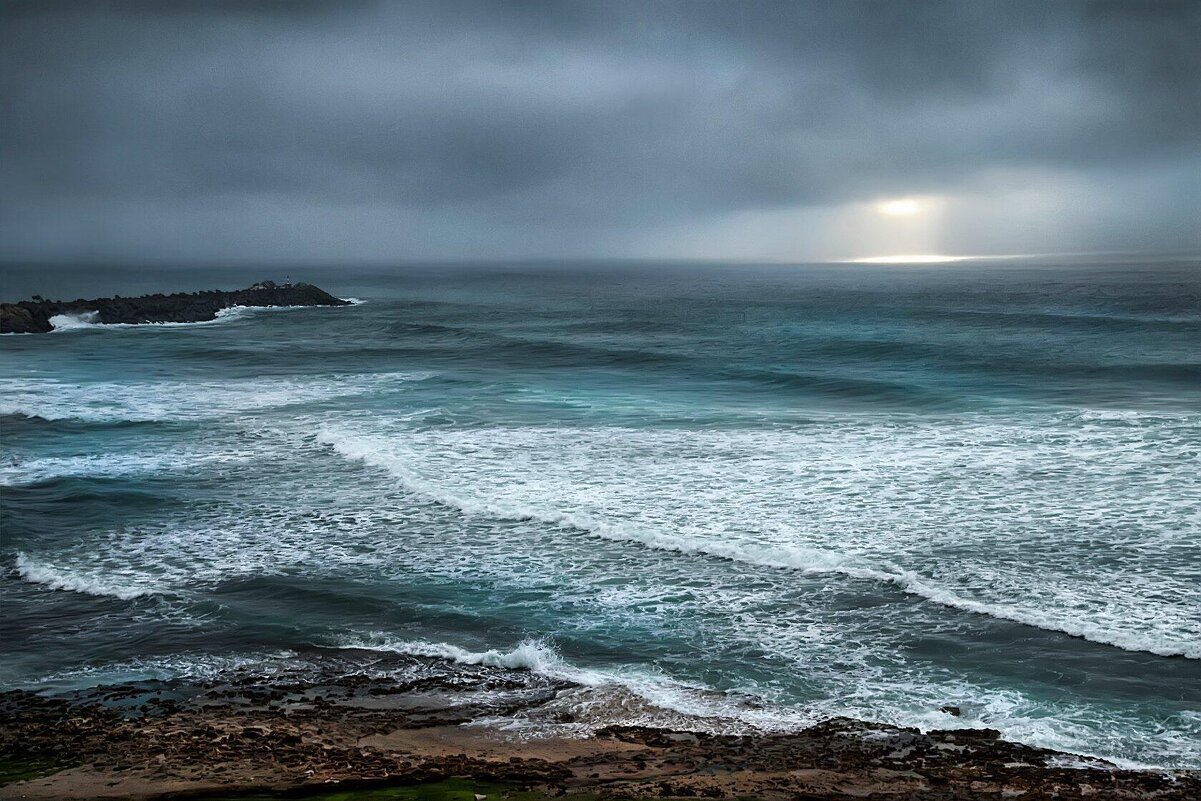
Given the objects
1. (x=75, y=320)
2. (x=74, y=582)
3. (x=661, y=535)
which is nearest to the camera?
(x=74, y=582)

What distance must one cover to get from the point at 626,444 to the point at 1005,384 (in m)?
19.4

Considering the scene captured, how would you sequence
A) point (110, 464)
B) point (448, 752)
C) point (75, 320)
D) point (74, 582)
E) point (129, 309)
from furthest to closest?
1. point (129, 309)
2. point (75, 320)
3. point (110, 464)
4. point (74, 582)
5. point (448, 752)

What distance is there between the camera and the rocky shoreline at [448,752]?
10.9 meters

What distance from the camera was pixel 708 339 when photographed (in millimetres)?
64875

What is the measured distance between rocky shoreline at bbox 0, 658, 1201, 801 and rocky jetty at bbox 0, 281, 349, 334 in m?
62.0

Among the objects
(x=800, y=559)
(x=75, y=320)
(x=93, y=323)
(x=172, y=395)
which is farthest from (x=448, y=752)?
(x=75, y=320)

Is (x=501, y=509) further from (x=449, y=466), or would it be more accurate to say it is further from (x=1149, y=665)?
(x=1149, y=665)

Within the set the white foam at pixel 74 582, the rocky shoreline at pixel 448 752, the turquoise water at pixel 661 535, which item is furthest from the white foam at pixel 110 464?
the rocky shoreline at pixel 448 752

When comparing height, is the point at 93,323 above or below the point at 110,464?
above

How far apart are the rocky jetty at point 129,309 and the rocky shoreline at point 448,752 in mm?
61950

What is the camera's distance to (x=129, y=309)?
76.7 meters

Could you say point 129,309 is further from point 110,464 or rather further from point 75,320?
point 110,464

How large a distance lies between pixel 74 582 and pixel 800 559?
13.1m

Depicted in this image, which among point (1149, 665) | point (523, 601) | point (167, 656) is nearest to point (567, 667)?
point (523, 601)
